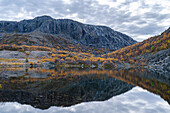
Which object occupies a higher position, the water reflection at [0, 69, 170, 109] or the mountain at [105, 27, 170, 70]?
the mountain at [105, 27, 170, 70]

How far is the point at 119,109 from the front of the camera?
15672 mm

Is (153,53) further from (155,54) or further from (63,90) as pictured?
(63,90)

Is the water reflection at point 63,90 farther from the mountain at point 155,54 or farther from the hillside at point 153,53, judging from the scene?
the hillside at point 153,53

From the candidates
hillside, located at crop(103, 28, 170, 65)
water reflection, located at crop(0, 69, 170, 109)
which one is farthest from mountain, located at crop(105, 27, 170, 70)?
water reflection, located at crop(0, 69, 170, 109)

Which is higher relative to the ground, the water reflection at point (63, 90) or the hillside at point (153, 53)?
the hillside at point (153, 53)

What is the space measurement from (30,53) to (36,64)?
27204 millimetres

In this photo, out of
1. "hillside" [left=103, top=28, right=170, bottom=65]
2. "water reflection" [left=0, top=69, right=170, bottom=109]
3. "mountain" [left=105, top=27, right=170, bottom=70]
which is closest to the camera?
"water reflection" [left=0, top=69, right=170, bottom=109]

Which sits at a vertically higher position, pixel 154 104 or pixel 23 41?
pixel 23 41

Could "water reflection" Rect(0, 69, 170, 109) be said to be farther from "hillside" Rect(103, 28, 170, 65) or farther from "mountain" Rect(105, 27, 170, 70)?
"hillside" Rect(103, 28, 170, 65)

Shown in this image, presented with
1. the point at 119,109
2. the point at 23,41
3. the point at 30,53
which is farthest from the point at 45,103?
the point at 23,41

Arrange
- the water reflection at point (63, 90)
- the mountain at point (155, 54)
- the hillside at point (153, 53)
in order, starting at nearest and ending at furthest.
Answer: the water reflection at point (63, 90), the mountain at point (155, 54), the hillside at point (153, 53)

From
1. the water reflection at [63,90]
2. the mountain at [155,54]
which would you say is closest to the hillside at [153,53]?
the mountain at [155,54]

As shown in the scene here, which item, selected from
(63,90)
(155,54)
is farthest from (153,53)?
(63,90)

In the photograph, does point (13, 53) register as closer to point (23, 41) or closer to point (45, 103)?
point (23, 41)
